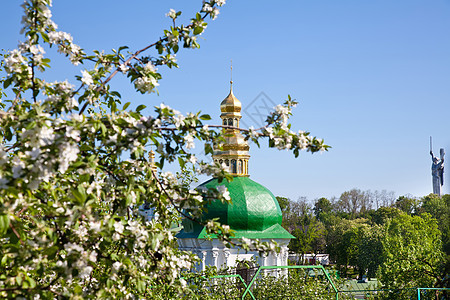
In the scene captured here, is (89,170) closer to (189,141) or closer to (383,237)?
(189,141)

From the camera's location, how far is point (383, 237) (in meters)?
35.2

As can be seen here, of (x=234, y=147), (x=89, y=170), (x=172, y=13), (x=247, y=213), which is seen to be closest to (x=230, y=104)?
(x=234, y=147)

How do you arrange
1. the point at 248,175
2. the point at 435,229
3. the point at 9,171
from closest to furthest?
the point at 9,171, the point at 248,175, the point at 435,229

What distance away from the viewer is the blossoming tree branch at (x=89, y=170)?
8.20ft

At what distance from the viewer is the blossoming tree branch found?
250 cm

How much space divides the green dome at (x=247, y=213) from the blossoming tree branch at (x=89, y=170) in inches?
565

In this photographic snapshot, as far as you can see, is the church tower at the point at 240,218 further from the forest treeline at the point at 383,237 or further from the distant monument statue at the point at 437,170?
the distant monument statue at the point at 437,170

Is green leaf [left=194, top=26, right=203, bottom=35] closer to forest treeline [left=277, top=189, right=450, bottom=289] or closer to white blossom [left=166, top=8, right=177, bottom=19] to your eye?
white blossom [left=166, top=8, right=177, bottom=19]

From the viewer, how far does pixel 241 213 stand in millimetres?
18391

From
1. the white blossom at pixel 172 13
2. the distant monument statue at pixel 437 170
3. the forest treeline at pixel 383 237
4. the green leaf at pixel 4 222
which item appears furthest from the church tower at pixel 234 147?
the distant monument statue at pixel 437 170

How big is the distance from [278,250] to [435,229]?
28442mm

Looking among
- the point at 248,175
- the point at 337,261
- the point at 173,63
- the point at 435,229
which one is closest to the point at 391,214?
the point at 337,261

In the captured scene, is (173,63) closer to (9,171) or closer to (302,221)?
(9,171)

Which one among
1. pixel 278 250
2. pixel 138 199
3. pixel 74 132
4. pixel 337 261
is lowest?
pixel 337 261
